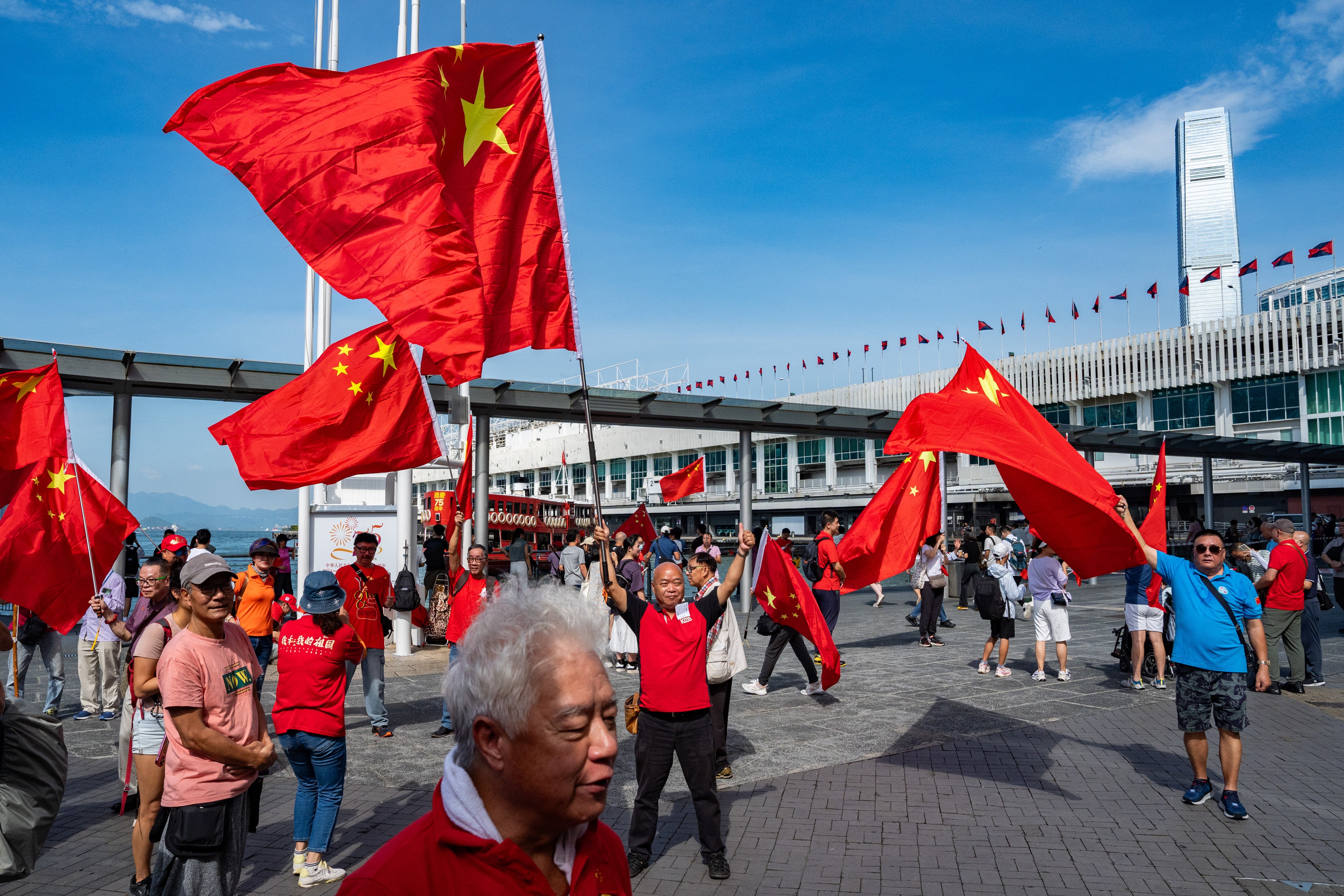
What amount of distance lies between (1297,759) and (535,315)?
7.48m

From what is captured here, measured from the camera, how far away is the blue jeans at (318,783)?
5.38 meters

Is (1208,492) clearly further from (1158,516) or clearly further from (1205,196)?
(1205,196)

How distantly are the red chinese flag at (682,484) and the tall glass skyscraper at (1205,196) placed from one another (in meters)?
127

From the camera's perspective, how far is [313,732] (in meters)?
Answer: 5.34

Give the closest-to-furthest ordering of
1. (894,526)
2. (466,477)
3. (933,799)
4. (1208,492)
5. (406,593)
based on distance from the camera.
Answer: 1. (933,799)
2. (894,526)
3. (466,477)
4. (406,593)
5. (1208,492)

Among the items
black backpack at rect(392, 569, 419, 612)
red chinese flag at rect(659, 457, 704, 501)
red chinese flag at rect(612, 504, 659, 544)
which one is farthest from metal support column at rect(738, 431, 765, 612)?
black backpack at rect(392, 569, 419, 612)

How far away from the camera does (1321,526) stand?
35.5 m

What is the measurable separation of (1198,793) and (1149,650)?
5.53m

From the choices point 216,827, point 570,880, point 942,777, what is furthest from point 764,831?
point 570,880

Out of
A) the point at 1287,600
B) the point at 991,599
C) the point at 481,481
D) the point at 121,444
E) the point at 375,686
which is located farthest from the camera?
the point at 481,481

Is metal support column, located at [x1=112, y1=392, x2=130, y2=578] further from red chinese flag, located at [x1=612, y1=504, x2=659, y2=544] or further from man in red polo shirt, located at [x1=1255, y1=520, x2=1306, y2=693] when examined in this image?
man in red polo shirt, located at [x1=1255, y1=520, x2=1306, y2=693]

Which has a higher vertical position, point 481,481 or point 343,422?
point 343,422

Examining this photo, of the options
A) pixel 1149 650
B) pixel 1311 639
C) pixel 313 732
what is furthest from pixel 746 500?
pixel 313 732

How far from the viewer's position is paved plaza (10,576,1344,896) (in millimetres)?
5480
